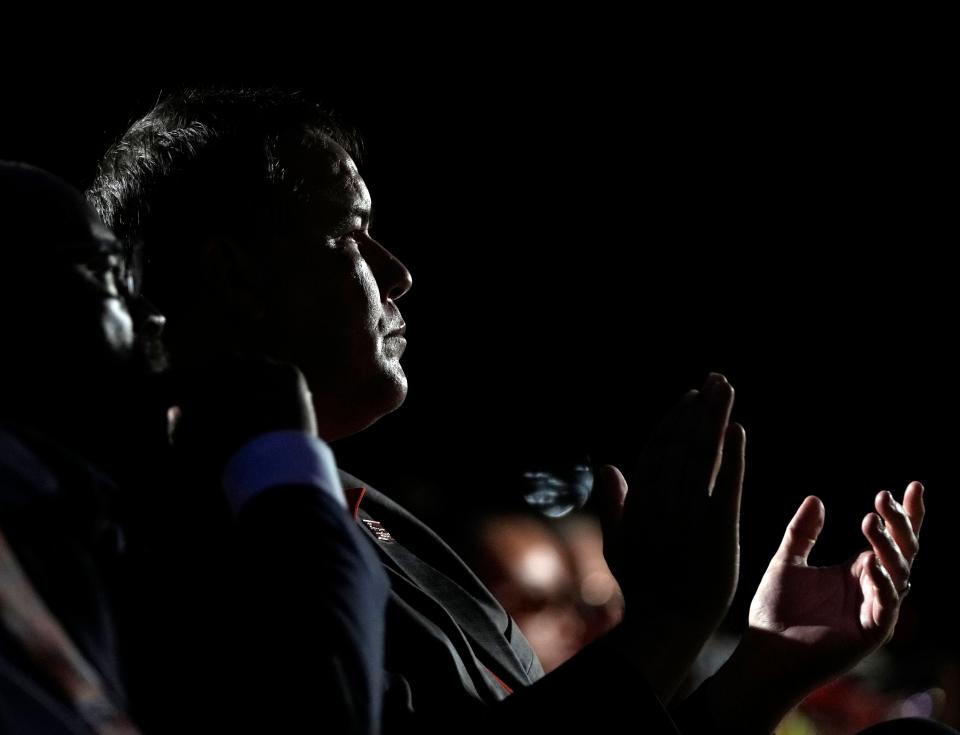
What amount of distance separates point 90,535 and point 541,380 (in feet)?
8.83

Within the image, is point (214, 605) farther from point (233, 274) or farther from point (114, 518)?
point (233, 274)

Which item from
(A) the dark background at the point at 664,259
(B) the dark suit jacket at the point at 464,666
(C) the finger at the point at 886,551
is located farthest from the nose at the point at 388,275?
(A) the dark background at the point at 664,259

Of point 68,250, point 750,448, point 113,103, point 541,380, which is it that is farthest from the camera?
point 750,448

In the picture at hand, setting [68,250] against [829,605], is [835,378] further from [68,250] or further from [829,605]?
[68,250]

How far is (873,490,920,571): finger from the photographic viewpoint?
4.35 feet

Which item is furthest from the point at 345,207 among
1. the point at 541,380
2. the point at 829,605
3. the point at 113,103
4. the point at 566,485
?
the point at 541,380

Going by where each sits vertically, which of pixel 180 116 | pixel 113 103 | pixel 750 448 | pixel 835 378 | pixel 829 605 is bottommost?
pixel 750 448

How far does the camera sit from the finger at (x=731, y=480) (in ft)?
3.29

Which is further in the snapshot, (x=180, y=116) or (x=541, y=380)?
(x=541, y=380)

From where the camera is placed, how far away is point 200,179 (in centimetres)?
143

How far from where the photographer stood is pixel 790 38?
2.58 metres

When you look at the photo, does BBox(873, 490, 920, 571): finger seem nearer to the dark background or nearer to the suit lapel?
the suit lapel

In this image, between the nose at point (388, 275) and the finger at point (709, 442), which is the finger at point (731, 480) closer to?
the finger at point (709, 442)

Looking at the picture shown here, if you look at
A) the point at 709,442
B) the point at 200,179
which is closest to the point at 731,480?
the point at 709,442
